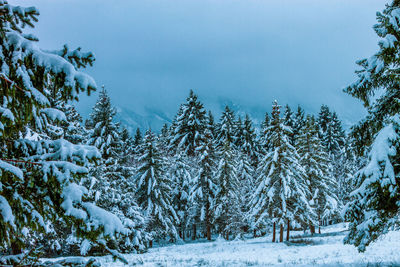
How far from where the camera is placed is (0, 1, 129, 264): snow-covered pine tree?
373cm

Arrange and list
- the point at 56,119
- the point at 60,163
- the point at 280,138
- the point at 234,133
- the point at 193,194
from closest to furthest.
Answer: the point at 60,163
the point at 56,119
the point at 280,138
the point at 193,194
the point at 234,133

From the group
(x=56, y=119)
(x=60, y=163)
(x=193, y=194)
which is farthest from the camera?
(x=193, y=194)

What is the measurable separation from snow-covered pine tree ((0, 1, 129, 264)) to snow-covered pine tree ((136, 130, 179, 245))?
24479 millimetres

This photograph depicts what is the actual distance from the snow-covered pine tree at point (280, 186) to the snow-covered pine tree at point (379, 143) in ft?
50.3

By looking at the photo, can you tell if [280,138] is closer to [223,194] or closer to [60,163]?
[223,194]

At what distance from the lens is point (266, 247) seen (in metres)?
20.8

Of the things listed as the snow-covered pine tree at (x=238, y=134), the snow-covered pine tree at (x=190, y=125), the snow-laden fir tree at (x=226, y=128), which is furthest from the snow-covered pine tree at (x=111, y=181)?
the snow-covered pine tree at (x=238, y=134)

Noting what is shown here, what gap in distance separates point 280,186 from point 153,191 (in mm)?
13465

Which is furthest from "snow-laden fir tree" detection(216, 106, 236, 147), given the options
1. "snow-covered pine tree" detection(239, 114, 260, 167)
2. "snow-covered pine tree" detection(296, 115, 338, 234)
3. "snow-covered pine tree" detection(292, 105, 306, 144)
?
"snow-covered pine tree" detection(296, 115, 338, 234)

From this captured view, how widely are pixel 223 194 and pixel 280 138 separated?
9903mm

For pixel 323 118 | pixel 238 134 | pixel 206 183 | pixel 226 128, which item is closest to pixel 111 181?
pixel 206 183

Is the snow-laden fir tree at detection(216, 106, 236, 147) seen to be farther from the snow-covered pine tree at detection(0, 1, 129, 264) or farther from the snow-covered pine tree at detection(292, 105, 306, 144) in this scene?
the snow-covered pine tree at detection(0, 1, 129, 264)

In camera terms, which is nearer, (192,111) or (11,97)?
(11,97)

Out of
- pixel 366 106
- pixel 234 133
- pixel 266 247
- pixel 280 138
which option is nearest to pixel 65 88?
pixel 366 106
